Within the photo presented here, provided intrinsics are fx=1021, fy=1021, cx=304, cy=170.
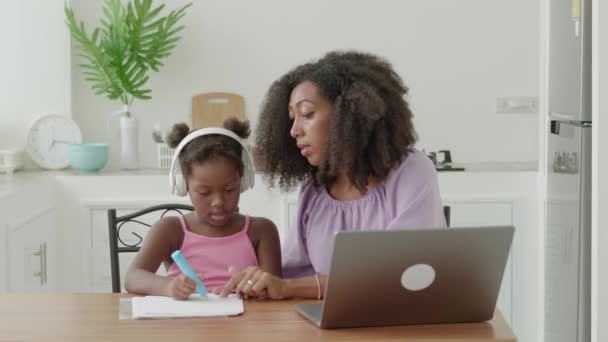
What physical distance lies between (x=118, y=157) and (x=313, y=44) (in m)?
0.98

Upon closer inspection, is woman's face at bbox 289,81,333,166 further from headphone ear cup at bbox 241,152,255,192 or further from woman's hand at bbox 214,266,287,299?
woman's hand at bbox 214,266,287,299

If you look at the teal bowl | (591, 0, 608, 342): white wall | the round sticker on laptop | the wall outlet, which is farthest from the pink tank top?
the wall outlet

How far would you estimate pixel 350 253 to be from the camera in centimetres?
177

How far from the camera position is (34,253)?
12.5 ft

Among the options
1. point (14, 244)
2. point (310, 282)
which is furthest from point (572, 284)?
point (14, 244)

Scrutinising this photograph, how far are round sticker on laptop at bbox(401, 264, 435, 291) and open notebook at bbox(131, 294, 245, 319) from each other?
1.18 ft

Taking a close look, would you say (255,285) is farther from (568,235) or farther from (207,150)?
(568,235)

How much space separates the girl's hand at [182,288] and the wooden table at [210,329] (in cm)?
12

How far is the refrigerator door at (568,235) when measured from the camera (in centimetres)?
312

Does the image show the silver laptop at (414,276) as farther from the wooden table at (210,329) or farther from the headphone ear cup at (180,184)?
the headphone ear cup at (180,184)

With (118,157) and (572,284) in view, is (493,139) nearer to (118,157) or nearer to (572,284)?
(572,284)

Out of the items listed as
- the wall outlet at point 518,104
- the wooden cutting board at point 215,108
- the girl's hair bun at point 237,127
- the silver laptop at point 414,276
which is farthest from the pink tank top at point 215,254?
the wall outlet at point 518,104

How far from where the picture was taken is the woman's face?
7.55 ft

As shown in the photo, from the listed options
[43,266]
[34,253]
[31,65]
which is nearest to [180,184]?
[34,253]
